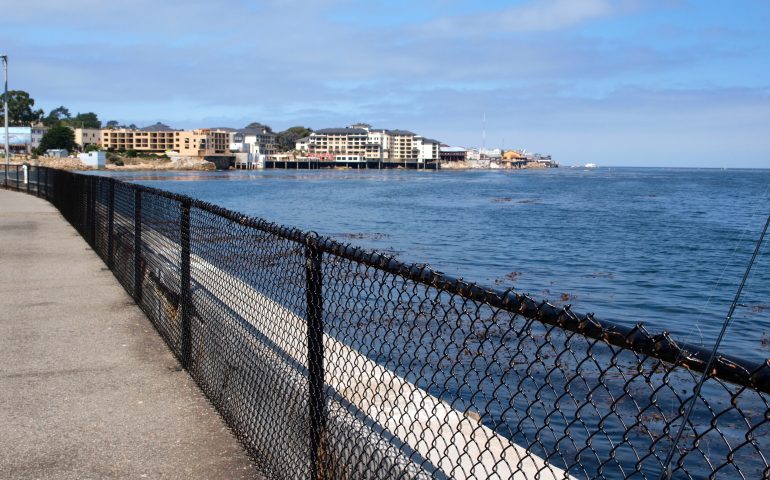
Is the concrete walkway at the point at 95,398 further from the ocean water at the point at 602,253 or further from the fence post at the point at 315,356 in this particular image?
the ocean water at the point at 602,253

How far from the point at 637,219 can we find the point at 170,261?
4572 centimetres

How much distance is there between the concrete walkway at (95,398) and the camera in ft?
16.7

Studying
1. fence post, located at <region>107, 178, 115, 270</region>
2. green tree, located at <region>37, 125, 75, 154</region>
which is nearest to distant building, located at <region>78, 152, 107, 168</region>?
green tree, located at <region>37, 125, 75, 154</region>

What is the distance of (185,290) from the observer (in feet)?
23.4

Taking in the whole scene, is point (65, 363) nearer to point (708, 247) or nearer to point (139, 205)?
point (139, 205)

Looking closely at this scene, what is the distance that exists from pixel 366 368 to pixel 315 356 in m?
0.93

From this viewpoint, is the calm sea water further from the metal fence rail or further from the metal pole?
the metal pole

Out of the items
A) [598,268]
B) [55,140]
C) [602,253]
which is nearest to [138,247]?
[598,268]

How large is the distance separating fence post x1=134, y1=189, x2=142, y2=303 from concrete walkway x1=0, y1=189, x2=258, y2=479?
0.77 feet

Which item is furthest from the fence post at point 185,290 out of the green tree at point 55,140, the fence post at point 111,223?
the green tree at point 55,140

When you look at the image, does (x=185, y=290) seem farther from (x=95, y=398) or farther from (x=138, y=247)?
(x=138, y=247)

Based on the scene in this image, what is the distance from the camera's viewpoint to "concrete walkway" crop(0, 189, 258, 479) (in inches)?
200

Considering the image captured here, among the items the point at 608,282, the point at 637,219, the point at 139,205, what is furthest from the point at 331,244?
the point at 637,219

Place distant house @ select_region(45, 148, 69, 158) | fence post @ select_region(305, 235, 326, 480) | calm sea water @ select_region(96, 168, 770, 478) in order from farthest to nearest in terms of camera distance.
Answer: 1. distant house @ select_region(45, 148, 69, 158)
2. calm sea water @ select_region(96, 168, 770, 478)
3. fence post @ select_region(305, 235, 326, 480)
